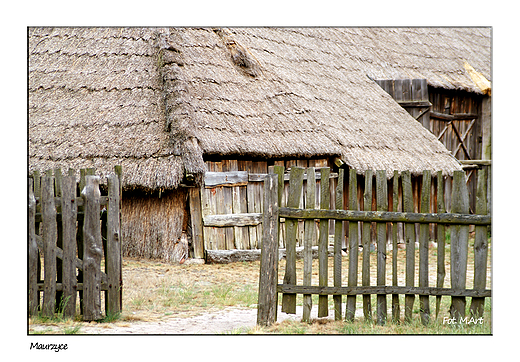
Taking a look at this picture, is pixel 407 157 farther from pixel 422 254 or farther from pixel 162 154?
pixel 422 254

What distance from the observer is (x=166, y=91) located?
37.3 ft

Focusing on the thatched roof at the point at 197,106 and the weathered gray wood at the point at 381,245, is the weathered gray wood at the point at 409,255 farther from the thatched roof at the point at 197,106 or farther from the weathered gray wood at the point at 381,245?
the thatched roof at the point at 197,106

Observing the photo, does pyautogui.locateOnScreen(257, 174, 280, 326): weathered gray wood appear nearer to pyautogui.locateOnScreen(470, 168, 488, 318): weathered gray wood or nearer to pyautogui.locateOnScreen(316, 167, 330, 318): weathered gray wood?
pyautogui.locateOnScreen(316, 167, 330, 318): weathered gray wood

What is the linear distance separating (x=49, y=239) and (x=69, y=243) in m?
0.20

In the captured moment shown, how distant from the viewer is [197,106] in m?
11.1

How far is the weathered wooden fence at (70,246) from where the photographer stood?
570cm

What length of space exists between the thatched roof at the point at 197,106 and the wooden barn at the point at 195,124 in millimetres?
32

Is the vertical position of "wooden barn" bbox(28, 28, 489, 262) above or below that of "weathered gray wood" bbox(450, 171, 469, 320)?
above

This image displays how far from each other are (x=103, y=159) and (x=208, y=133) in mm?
2085

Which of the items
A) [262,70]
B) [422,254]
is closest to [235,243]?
[262,70]

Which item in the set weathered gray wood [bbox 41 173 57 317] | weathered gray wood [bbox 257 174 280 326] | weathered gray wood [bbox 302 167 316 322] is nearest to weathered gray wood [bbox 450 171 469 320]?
weathered gray wood [bbox 302 167 316 322]

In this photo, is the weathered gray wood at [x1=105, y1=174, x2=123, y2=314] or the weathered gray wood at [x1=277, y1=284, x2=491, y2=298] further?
the weathered gray wood at [x1=105, y1=174, x2=123, y2=314]

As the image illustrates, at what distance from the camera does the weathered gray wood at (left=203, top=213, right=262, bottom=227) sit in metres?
10.8

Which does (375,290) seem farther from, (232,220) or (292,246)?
(232,220)
